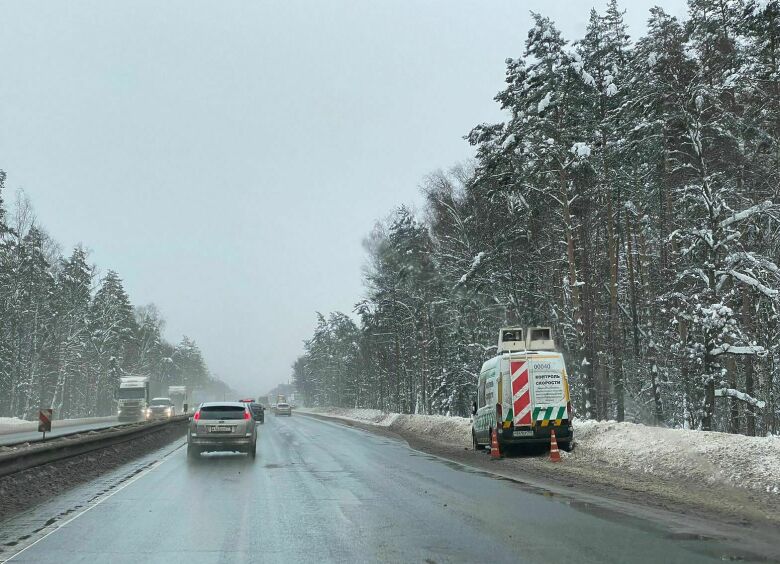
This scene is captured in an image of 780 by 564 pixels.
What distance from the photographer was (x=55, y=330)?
72188 mm

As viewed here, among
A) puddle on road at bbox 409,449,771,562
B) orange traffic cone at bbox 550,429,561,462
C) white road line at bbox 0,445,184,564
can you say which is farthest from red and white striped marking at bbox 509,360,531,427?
white road line at bbox 0,445,184,564

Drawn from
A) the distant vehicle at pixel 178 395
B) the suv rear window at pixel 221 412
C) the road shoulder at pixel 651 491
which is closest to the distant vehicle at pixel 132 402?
the distant vehicle at pixel 178 395

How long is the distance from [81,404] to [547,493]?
106032 mm

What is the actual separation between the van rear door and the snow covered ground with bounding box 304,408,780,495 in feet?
3.82

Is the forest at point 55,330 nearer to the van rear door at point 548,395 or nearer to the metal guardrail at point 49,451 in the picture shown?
the metal guardrail at point 49,451

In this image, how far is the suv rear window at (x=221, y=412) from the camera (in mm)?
21953

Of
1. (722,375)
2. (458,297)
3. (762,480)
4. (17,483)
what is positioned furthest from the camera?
(458,297)

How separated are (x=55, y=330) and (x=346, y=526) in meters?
71.2

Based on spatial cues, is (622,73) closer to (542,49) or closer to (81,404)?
(542,49)

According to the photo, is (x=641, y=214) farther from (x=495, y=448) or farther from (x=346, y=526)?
(x=346, y=526)

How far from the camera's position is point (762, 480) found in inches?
475

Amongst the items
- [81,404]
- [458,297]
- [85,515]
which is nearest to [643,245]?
[458,297]

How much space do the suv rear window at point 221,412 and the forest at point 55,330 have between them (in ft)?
115

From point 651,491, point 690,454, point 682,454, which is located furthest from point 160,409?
point 651,491
